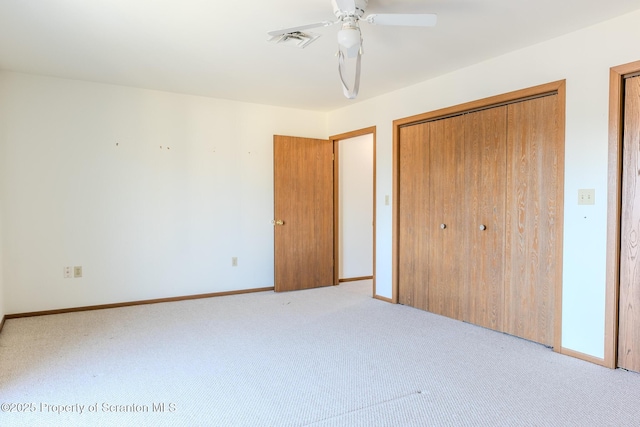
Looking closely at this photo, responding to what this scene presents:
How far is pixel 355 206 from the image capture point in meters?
5.61

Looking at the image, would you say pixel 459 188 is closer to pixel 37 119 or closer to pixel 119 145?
pixel 119 145

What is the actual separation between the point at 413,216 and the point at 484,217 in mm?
830

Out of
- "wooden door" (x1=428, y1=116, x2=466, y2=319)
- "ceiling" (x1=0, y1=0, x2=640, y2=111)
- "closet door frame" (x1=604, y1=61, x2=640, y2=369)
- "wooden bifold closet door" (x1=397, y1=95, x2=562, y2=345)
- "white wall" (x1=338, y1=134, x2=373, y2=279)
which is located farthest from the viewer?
"white wall" (x1=338, y1=134, x2=373, y2=279)

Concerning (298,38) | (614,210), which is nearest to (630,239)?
(614,210)

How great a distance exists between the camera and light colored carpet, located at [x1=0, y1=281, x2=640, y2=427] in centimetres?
199

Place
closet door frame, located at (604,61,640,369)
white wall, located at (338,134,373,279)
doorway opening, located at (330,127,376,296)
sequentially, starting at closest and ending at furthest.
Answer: closet door frame, located at (604,61,640,369), doorway opening, located at (330,127,376,296), white wall, located at (338,134,373,279)

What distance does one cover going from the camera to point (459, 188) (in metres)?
3.61

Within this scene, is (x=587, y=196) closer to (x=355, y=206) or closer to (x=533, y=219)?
(x=533, y=219)

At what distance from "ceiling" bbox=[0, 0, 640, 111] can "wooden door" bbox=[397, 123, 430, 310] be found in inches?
24.1

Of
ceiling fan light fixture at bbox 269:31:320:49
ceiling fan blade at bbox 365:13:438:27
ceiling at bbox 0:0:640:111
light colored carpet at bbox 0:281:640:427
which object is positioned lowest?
light colored carpet at bbox 0:281:640:427

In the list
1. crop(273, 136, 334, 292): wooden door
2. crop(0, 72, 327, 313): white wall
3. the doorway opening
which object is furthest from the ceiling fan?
the doorway opening

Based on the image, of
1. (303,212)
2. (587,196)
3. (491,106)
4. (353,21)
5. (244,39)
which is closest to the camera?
(353,21)

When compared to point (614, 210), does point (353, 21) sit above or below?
above

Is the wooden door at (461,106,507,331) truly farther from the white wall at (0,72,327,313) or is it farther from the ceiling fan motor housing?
the white wall at (0,72,327,313)
